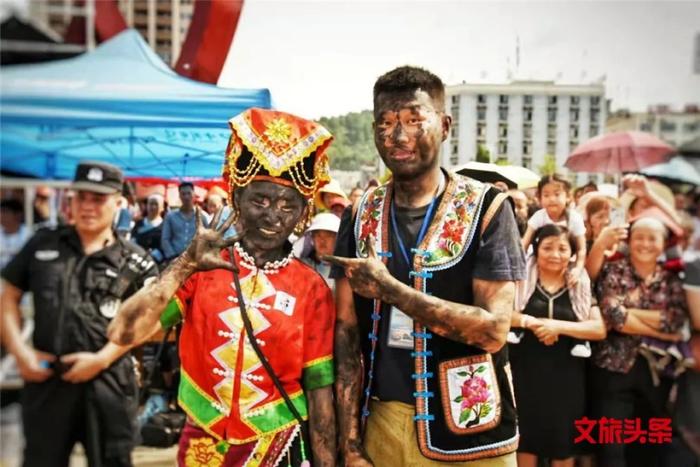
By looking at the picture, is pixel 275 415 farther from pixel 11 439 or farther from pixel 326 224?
pixel 326 224

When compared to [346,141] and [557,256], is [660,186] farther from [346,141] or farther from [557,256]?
[346,141]

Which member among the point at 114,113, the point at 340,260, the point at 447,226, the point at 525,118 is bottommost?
the point at 340,260

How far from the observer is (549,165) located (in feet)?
11.3

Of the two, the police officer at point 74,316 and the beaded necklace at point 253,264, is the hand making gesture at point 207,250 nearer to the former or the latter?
the beaded necklace at point 253,264

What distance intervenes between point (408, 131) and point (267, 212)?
1.72 ft

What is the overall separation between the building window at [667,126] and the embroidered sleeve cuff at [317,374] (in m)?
1.89

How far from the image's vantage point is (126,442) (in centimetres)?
263

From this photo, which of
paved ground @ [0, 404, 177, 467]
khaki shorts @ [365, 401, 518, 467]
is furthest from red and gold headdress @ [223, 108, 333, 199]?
paved ground @ [0, 404, 177, 467]

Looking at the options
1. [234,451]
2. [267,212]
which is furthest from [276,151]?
[234,451]

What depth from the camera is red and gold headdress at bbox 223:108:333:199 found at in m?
2.19

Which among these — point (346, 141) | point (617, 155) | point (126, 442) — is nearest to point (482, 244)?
point (346, 141)

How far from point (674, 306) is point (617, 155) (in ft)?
2.34

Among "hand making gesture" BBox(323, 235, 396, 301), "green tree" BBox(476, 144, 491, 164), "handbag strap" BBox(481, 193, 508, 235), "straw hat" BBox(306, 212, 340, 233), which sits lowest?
"hand making gesture" BBox(323, 235, 396, 301)

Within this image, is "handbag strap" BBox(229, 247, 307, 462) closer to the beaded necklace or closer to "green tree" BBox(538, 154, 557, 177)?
the beaded necklace
